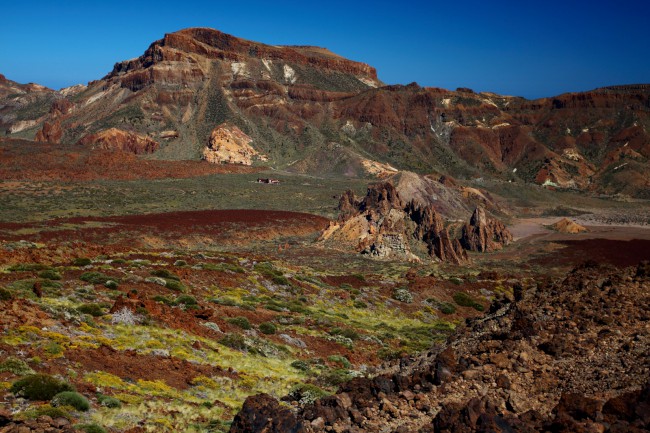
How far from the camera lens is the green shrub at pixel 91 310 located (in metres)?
21.6

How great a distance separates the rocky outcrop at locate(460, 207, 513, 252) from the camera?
7869 cm

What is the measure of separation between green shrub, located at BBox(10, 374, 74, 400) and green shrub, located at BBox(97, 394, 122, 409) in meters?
1.00

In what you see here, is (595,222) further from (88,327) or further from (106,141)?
(106,141)

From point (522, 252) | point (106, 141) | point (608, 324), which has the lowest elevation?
point (522, 252)

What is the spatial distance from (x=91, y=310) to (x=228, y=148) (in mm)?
140954

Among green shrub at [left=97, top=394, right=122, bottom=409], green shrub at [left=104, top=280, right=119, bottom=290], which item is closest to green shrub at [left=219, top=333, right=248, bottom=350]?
green shrub at [left=104, top=280, right=119, bottom=290]

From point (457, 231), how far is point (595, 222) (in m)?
46.7

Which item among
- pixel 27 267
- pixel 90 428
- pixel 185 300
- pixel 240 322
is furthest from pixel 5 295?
pixel 240 322

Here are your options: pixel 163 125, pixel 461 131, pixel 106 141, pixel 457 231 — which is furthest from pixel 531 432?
pixel 461 131

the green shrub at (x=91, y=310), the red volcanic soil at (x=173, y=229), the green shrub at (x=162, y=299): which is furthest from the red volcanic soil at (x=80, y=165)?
the green shrub at (x=91, y=310)

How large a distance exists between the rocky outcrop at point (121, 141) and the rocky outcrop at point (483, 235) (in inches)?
4386

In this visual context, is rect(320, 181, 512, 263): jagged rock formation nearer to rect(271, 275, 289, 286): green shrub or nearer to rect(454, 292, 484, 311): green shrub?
rect(454, 292, 484, 311): green shrub

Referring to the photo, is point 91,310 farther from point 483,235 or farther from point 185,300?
point 483,235

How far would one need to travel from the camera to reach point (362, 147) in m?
182
